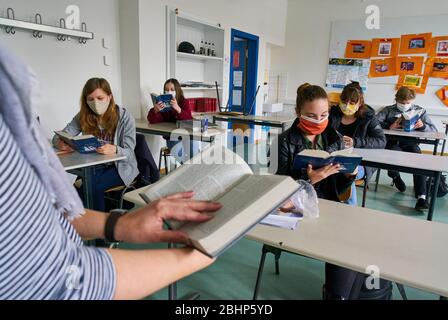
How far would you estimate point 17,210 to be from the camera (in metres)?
0.41

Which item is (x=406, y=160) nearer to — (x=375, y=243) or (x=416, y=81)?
(x=375, y=243)

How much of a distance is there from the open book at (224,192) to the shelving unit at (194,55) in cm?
367

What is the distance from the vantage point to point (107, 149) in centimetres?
235

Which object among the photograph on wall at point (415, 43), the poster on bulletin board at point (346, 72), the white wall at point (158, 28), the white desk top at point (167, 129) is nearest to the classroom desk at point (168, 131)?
the white desk top at point (167, 129)

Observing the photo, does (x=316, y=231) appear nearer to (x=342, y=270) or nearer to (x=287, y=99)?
(x=342, y=270)

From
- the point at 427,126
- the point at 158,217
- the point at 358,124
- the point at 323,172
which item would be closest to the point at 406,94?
the point at 427,126

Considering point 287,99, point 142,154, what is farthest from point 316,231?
point 287,99

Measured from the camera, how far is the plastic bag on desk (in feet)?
4.41

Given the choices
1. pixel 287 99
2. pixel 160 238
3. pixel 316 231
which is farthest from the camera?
pixel 287 99

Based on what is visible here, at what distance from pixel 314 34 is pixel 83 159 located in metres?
6.29

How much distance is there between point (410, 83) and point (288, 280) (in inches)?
221

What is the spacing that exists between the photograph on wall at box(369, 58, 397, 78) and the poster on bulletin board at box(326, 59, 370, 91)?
0.30ft

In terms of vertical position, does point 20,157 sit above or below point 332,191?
above

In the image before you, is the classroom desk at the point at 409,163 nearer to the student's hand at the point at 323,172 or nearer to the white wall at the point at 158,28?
the student's hand at the point at 323,172
